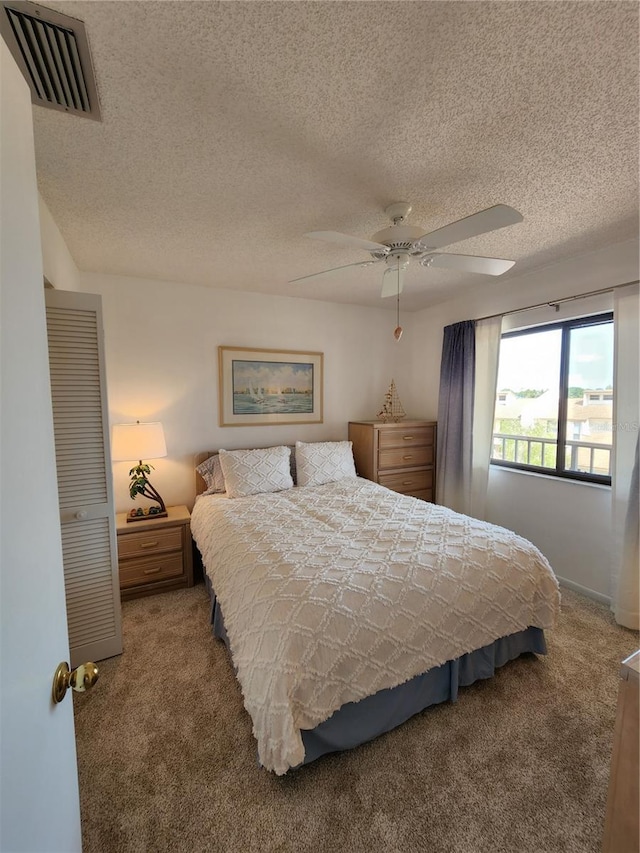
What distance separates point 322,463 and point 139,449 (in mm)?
1556

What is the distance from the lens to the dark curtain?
11.3 feet

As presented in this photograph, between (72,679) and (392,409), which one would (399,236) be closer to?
(72,679)

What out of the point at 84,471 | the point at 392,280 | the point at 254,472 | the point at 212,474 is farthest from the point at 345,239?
the point at 212,474

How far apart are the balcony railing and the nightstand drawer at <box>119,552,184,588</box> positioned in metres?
2.98

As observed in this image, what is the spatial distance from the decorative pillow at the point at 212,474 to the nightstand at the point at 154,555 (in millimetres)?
307

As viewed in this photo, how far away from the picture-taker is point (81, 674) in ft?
2.47

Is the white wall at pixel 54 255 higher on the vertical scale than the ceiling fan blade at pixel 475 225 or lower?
higher

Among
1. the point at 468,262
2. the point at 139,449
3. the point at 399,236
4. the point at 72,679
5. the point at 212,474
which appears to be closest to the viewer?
the point at 72,679

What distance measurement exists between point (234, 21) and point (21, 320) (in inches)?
39.7

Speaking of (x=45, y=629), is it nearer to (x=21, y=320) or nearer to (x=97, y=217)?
(x=21, y=320)

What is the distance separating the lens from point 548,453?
9.91ft

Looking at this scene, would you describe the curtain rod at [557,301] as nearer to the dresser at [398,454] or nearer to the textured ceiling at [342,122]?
the textured ceiling at [342,122]

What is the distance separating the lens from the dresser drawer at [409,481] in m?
3.69

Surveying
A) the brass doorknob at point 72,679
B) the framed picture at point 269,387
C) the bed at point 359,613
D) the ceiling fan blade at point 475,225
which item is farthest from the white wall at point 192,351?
the brass doorknob at point 72,679
